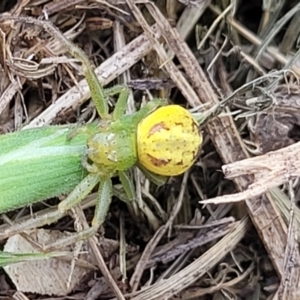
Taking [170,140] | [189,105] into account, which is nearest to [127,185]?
[170,140]

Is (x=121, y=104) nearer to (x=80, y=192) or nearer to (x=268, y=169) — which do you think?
(x=80, y=192)

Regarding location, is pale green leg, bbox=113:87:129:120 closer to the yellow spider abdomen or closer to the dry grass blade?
the yellow spider abdomen

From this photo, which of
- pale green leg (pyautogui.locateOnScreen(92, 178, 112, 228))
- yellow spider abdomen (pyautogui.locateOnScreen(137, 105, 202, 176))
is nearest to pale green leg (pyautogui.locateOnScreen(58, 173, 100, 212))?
pale green leg (pyautogui.locateOnScreen(92, 178, 112, 228))

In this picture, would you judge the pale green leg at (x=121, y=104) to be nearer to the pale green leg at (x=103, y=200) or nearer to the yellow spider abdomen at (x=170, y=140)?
the yellow spider abdomen at (x=170, y=140)

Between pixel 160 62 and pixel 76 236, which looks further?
pixel 160 62

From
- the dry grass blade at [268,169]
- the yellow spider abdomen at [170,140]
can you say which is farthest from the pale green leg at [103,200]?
the dry grass blade at [268,169]

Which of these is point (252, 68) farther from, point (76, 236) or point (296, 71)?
point (76, 236)

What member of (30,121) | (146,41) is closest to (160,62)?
(146,41)
